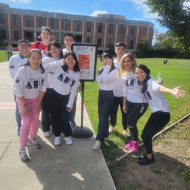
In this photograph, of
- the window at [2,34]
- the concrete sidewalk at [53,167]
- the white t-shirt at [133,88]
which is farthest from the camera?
the window at [2,34]

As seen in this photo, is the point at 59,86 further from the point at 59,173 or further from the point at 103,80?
the point at 59,173

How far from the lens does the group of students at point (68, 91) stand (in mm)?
2771

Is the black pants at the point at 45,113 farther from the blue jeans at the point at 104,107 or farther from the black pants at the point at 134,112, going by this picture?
the black pants at the point at 134,112

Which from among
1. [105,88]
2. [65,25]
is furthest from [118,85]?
[65,25]

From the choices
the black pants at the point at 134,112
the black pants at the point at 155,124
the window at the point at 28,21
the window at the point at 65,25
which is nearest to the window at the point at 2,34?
the window at the point at 28,21

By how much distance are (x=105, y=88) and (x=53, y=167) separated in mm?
1579

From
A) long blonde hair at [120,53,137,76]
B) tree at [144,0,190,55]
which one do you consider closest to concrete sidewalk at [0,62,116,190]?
long blonde hair at [120,53,137,76]

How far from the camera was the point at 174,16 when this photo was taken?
379cm

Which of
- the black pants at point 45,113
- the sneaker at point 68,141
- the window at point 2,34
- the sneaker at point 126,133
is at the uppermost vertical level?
the window at point 2,34

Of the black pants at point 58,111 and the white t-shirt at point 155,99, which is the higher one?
the white t-shirt at point 155,99

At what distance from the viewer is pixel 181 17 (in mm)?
3777

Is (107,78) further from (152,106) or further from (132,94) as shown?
(152,106)

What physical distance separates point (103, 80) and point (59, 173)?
1659mm

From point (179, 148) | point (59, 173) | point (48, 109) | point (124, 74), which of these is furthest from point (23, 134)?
point (179, 148)
